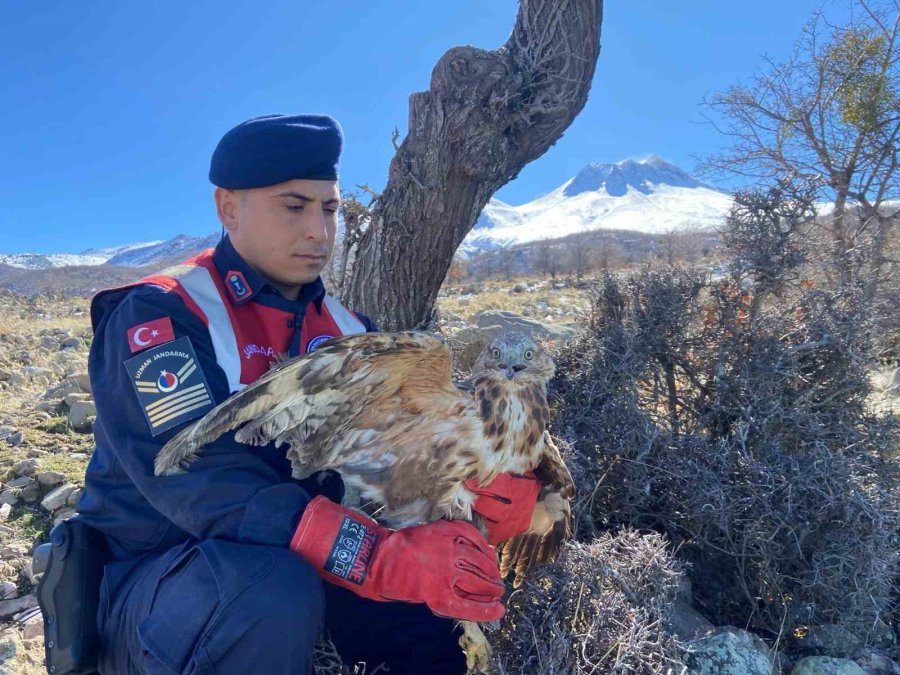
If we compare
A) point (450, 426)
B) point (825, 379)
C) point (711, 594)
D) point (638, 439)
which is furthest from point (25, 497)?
point (825, 379)

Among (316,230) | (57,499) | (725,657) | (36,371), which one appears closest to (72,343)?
(36,371)

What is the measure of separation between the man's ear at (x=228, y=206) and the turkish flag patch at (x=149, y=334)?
70 cm

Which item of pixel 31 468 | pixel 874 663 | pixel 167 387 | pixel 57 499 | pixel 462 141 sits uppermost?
pixel 462 141

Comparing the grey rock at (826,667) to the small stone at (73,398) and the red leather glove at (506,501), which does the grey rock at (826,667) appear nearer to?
the red leather glove at (506,501)

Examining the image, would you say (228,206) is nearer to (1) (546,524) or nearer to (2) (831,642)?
(1) (546,524)

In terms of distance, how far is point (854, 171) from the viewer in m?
10.5

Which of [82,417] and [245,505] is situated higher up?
[245,505]

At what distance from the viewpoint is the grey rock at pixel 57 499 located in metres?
4.04

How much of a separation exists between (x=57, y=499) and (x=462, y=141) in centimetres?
399

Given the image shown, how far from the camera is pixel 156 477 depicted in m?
1.86

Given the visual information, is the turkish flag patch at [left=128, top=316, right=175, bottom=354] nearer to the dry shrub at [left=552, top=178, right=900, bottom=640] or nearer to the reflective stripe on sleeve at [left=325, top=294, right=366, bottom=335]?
the reflective stripe on sleeve at [left=325, top=294, right=366, bottom=335]

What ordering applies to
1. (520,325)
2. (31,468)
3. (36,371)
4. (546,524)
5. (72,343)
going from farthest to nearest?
(72,343), (36,371), (520,325), (31,468), (546,524)

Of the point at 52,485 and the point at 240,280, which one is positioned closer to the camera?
the point at 240,280

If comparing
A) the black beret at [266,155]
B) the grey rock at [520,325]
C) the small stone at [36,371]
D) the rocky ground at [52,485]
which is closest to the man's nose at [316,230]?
the black beret at [266,155]
